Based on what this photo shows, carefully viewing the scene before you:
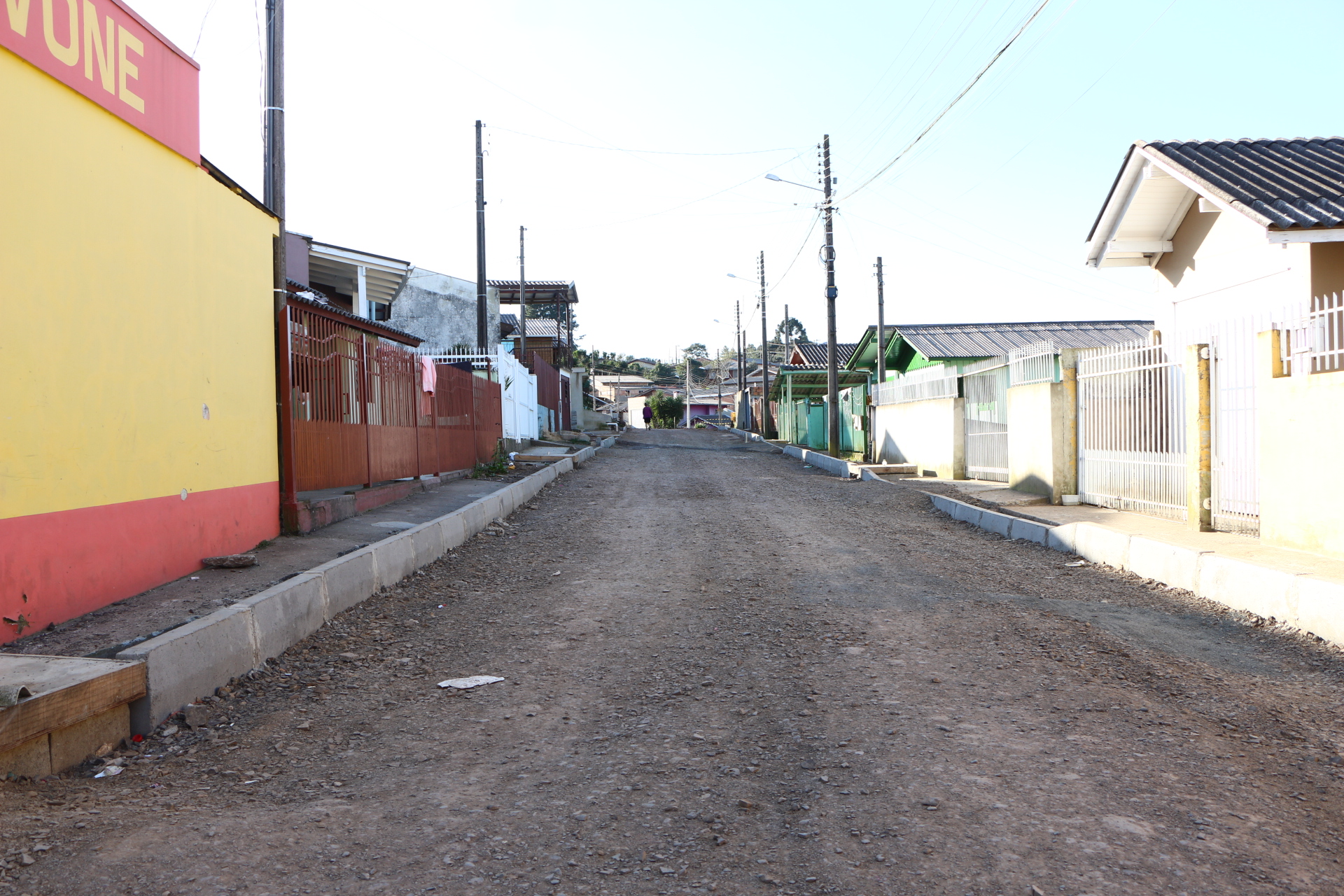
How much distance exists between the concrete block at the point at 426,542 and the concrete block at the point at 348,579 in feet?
3.25

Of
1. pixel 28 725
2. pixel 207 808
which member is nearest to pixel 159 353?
pixel 28 725

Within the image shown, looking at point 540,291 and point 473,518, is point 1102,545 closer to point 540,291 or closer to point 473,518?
point 473,518

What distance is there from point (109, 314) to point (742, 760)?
15.8 feet

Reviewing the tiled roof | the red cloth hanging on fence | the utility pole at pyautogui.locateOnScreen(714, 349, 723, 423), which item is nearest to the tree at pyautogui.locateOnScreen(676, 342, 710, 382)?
the utility pole at pyautogui.locateOnScreen(714, 349, 723, 423)

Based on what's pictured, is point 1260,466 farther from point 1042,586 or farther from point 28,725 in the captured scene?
point 28,725

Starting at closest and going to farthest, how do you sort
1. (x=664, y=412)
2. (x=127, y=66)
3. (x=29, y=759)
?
(x=29, y=759) → (x=127, y=66) → (x=664, y=412)

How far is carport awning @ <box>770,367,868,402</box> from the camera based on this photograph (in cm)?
4150

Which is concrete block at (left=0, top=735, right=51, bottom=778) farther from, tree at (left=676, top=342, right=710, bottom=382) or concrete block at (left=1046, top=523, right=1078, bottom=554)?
tree at (left=676, top=342, right=710, bottom=382)

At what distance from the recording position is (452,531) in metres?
9.53

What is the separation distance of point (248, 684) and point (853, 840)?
3.43m

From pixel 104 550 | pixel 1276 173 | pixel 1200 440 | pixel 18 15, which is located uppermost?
pixel 1276 173

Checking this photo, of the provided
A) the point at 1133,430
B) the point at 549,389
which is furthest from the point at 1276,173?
the point at 549,389

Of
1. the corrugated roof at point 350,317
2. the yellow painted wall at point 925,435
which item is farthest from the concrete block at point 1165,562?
the yellow painted wall at point 925,435

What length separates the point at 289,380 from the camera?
8.70 m
